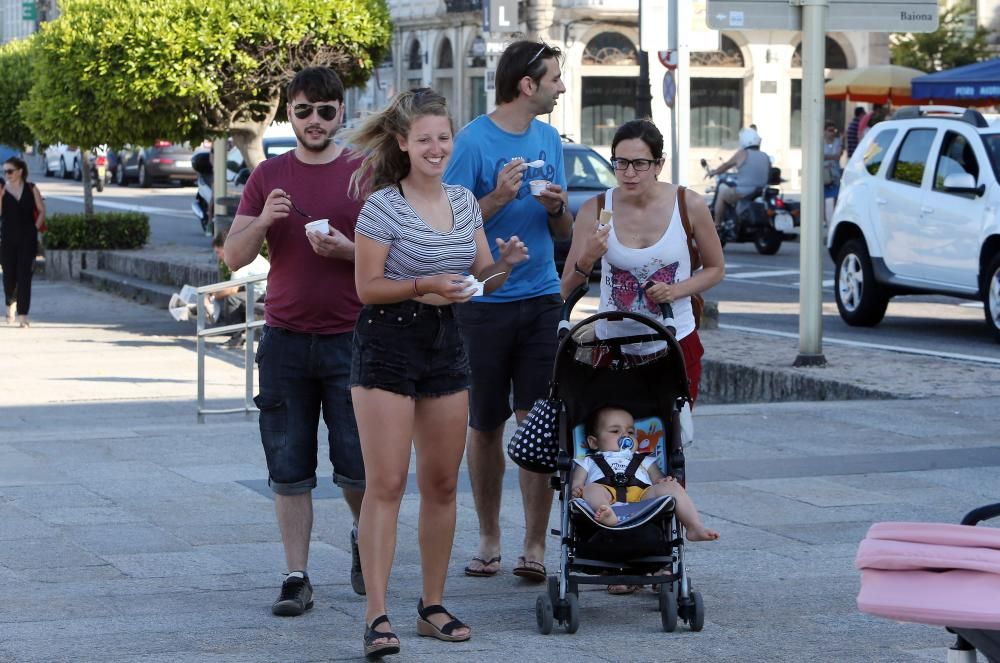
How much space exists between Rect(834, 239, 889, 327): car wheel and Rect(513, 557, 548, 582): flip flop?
10152mm

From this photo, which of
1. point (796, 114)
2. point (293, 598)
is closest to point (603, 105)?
point (796, 114)

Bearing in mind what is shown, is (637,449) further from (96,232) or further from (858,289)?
(96,232)

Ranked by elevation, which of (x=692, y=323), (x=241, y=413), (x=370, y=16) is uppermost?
(x=370, y=16)

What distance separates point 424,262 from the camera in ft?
18.7

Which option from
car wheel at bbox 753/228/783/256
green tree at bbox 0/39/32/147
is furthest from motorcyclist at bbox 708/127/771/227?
green tree at bbox 0/39/32/147

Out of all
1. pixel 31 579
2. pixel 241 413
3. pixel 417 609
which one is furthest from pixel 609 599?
pixel 241 413

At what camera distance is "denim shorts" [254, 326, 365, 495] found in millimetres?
6340

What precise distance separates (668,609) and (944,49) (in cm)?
3851

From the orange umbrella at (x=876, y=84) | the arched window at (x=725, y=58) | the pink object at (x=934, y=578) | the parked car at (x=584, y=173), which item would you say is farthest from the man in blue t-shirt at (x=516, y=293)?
the arched window at (x=725, y=58)

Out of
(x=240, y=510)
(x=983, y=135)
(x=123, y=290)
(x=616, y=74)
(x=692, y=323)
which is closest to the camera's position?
(x=692, y=323)

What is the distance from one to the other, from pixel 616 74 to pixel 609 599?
4480 cm

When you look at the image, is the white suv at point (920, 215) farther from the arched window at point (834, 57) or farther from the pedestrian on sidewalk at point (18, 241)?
the arched window at point (834, 57)

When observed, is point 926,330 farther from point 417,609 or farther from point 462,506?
point 417,609

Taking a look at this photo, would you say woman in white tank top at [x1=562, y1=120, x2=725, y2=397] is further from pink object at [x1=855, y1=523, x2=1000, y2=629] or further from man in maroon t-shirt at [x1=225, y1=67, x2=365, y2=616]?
pink object at [x1=855, y1=523, x2=1000, y2=629]
